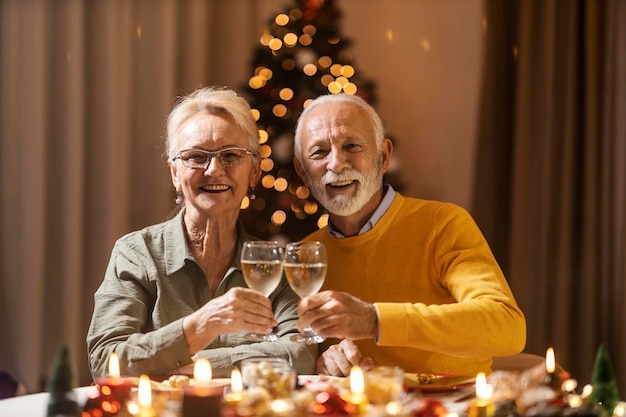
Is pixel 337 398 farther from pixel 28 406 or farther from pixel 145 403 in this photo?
pixel 28 406

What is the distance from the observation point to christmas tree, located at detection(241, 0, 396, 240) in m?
4.15

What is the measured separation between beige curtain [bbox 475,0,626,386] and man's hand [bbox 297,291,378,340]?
2.84 m

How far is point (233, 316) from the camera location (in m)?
1.95

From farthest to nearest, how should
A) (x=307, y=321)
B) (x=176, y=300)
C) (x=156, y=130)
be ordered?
(x=156, y=130) < (x=176, y=300) < (x=307, y=321)

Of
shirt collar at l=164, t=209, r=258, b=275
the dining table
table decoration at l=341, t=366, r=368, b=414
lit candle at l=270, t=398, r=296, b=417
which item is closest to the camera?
lit candle at l=270, t=398, r=296, b=417

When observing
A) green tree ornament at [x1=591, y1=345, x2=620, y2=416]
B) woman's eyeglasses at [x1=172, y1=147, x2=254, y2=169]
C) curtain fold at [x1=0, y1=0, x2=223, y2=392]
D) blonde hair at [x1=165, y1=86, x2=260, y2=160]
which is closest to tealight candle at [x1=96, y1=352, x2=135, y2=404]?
green tree ornament at [x1=591, y1=345, x2=620, y2=416]

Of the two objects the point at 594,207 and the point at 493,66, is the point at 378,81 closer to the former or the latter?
the point at 493,66

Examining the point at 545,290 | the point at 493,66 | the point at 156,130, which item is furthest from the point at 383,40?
the point at 545,290

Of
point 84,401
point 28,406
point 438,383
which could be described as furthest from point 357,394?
point 28,406

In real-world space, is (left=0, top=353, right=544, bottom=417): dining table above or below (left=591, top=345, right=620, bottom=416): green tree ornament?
below

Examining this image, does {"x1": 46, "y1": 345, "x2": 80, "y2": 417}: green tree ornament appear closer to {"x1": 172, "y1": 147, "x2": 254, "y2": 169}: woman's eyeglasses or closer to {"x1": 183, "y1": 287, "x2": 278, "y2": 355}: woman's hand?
{"x1": 183, "y1": 287, "x2": 278, "y2": 355}: woman's hand

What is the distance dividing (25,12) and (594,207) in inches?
137

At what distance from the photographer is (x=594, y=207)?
4.52 meters

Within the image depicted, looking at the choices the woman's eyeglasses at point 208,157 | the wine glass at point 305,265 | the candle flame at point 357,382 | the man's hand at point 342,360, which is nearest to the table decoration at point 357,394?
the candle flame at point 357,382
